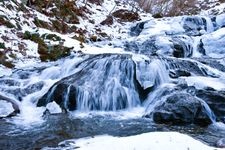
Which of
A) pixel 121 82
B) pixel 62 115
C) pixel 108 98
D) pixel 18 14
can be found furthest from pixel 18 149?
pixel 18 14

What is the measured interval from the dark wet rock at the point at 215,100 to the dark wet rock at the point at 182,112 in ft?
1.89

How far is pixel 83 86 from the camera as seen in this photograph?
50.1 ft

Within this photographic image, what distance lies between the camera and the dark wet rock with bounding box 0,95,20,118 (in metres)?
13.5

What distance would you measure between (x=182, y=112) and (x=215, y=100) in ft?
5.59

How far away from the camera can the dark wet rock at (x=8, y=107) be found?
44.3ft

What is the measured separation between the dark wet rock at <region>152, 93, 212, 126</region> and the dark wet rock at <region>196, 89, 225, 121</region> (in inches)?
22.7

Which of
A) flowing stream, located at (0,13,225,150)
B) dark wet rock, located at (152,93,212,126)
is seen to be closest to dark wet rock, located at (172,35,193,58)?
flowing stream, located at (0,13,225,150)

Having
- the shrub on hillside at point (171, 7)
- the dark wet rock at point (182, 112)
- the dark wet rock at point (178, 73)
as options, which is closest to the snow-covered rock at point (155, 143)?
the dark wet rock at point (182, 112)

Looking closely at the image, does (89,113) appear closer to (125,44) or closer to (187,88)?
(187,88)

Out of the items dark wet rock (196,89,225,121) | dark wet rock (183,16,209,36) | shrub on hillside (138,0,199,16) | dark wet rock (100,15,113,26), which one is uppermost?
shrub on hillside (138,0,199,16)

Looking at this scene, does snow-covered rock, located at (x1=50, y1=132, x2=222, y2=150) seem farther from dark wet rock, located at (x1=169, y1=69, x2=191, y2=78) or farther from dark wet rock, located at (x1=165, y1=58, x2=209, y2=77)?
dark wet rock, located at (x1=165, y1=58, x2=209, y2=77)

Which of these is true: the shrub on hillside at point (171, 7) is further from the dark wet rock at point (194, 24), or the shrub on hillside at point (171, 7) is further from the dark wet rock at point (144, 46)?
the dark wet rock at point (144, 46)

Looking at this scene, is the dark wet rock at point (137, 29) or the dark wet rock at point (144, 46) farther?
the dark wet rock at point (137, 29)

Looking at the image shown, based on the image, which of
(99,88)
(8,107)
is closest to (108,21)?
(99,88)
